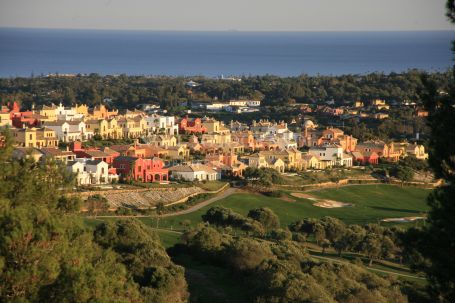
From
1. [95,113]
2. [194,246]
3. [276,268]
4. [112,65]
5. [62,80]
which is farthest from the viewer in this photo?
[112,65]

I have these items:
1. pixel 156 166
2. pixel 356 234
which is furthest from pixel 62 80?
pixel 356 234

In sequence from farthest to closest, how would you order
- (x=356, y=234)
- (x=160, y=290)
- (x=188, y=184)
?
1. (x=188, y=184)
2. (x=356, y=234)
3. (x=160, y=290)

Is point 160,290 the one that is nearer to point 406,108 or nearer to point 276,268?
point 276,268

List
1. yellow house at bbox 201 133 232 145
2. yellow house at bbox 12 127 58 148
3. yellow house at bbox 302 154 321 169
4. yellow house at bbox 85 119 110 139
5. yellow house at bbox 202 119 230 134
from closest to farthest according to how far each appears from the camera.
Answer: yellow house at bbox 12 127 58 148, yellow house at bbox 85 119 110 139, yellow house at bbox 302 154 321 169, yellow house at bbox 201 133 232 145, yellow house at bbox 202 119 230 134

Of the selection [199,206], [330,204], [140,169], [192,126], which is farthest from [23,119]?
[330,204]

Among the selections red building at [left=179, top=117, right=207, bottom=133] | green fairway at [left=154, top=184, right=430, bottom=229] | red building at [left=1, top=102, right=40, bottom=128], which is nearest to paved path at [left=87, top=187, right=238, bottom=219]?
green fairway at [left=154, top=184, right=430, bottom=229]

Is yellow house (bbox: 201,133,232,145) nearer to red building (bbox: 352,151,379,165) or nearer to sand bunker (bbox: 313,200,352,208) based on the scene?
red building (bbox: 352,151,379,165)

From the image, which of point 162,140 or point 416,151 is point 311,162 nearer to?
point 416,151
